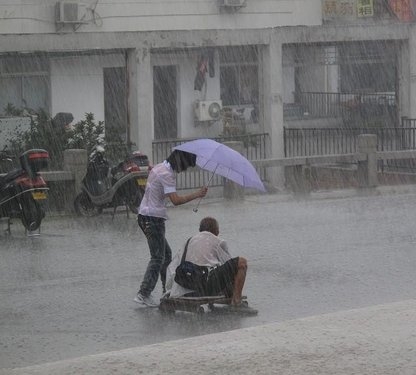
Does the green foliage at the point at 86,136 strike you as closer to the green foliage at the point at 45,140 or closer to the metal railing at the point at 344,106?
the green foliage at the point at 45,140

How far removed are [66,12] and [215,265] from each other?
16280 mm

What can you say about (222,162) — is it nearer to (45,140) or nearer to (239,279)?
(239,279)

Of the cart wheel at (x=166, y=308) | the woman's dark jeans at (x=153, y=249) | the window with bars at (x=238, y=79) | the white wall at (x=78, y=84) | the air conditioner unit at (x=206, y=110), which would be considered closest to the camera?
the cart wheel at (x=166, y=308)

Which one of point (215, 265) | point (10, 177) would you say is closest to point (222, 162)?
point (215, 265)

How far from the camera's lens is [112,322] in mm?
10453

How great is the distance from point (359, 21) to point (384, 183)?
6.86 metres

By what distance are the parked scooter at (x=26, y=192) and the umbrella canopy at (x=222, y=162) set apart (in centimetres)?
556

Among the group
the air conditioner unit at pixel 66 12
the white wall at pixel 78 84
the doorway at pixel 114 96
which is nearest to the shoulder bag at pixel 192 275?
the air conditioner unit at pixel 66 12

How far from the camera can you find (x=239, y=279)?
10.5 m

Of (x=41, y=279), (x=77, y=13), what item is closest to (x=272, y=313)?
(x=41, y=279)

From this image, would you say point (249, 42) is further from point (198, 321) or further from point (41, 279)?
point (198, 321)

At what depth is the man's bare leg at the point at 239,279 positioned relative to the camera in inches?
411

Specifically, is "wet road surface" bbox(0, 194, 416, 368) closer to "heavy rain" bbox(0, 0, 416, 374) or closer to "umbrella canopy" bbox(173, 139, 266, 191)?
"heavy rain" bbox(0, 0, 416, 374)

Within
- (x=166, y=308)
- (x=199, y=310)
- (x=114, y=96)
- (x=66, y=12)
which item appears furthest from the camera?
(x=114, y=96)
